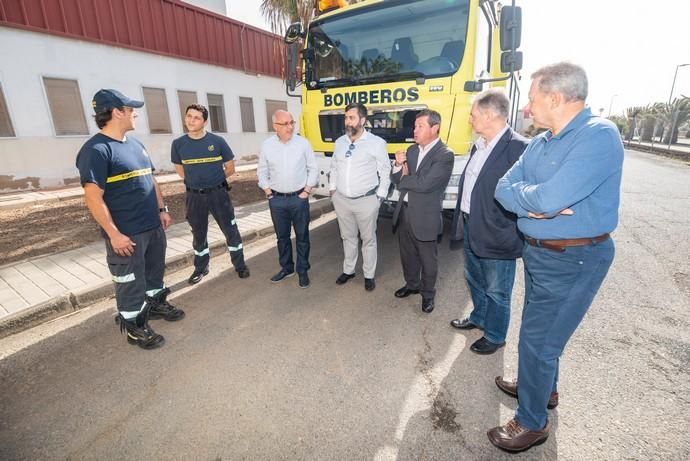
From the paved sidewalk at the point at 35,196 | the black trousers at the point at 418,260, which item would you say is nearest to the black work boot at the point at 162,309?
the black trousers at the point at 418,260

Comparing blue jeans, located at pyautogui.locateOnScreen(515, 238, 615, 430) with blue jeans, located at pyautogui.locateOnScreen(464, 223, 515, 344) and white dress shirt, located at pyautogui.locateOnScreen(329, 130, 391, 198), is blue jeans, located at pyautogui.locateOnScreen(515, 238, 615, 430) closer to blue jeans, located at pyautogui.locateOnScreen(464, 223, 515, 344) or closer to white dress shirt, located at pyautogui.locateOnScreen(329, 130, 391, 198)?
blue jeans, located at pyautogui.locateOnScreen(464, 223, 515, 344)

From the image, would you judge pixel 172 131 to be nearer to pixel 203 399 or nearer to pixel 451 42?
pixel 451 42

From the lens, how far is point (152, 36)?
1015cm

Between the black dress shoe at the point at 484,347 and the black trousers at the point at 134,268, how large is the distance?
281cm

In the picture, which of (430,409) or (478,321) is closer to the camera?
(430,409)

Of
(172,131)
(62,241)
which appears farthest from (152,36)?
(62,241)

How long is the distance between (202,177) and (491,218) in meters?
3.07

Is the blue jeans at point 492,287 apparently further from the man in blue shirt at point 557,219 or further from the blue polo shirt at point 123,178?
the blue polo shirt at point 123,178

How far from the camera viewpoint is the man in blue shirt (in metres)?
1.50

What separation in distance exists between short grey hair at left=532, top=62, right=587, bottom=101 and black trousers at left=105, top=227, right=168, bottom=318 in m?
3.06

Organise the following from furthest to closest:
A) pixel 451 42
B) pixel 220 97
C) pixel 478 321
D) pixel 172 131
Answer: pixel 220 97 → pixel 172 131 → pixel 451 42 → pixel 478 321

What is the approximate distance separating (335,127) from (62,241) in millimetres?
4437

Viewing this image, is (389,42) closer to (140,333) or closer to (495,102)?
(495,102)

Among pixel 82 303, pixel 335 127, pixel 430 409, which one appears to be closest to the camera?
pixel 430 409
